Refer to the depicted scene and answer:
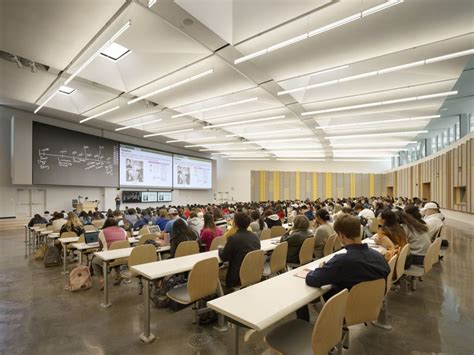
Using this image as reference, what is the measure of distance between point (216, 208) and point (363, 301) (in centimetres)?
624

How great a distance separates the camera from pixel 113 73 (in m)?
7.28

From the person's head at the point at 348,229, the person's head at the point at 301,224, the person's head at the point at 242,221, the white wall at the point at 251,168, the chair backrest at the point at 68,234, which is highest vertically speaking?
the white wall at the point at 251,168

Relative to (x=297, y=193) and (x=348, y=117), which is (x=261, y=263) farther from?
(x=297, y=193)

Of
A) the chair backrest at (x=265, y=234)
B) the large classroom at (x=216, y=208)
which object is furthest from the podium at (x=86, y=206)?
the chair backrest at (x=265, y=234)

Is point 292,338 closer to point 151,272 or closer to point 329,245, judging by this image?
point 151,272

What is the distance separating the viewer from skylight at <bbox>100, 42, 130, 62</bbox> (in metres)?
6.55

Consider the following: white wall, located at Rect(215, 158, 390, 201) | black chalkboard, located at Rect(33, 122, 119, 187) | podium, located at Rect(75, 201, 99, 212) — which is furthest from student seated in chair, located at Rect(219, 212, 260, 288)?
white wall, located at Rect(215, 158, 390, 201)

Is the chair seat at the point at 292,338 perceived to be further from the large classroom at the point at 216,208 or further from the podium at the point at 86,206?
the podium at the point at 86,206

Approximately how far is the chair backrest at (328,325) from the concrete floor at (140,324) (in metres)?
1.13

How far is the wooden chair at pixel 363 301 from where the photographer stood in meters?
1.83

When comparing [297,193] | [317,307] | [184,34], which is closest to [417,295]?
[317,307]

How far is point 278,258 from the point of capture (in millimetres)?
3354

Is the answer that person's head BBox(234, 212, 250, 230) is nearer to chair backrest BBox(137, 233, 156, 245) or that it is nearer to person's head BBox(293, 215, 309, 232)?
→ person's head BBox(293, 215, 309, 232)

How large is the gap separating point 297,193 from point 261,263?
20012 mm
